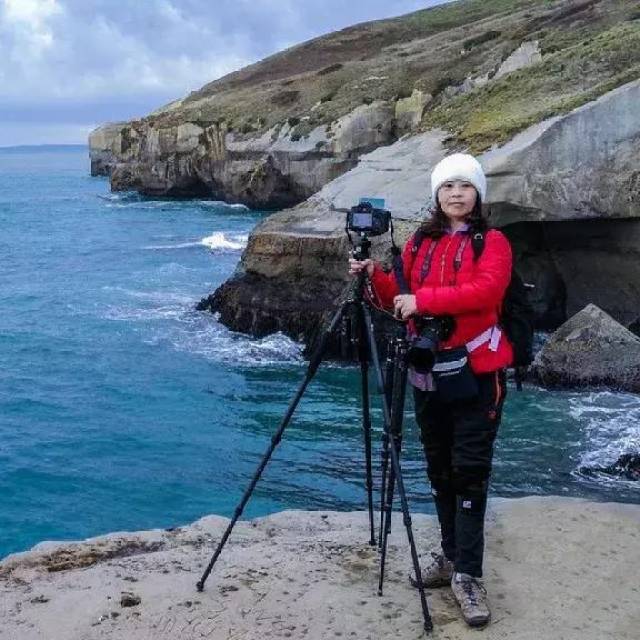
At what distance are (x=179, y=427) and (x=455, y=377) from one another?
9.65m

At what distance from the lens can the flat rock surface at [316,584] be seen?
15.9ft

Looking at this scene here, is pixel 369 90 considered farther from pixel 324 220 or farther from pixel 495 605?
pixel 495 605

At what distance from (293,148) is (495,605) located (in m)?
42.7

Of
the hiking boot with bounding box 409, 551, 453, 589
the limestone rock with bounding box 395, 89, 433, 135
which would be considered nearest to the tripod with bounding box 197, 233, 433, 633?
the hiking boot with bounding box 409, 551, 453, 589

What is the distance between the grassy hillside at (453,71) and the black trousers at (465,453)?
47.8 feet

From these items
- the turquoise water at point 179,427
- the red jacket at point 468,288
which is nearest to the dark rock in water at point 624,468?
the turquoise water at point 179,427

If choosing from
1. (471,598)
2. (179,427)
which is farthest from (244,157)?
(471,598)

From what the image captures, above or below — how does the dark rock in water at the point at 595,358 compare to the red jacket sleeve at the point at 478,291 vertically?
below

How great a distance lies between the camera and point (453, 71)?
4731 centimetres

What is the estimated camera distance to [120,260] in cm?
3319

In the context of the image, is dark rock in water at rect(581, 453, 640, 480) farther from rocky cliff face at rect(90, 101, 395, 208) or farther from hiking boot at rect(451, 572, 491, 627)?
rocky cliff face at rect(90, 101, 395, 208)

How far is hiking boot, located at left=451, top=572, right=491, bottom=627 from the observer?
479cm

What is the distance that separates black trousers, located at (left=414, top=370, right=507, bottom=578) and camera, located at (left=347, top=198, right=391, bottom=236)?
3.13ft

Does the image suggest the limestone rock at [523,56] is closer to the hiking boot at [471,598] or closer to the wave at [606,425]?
the wave at [606,425]
